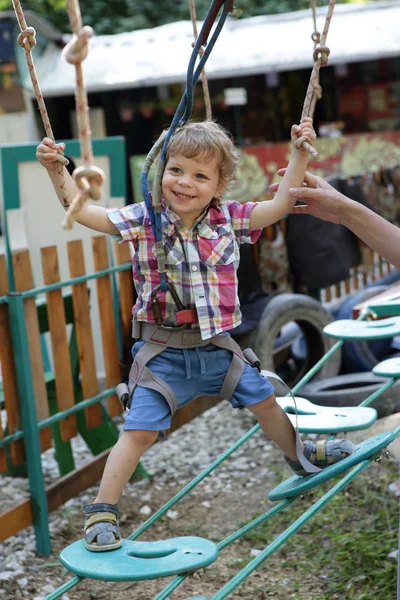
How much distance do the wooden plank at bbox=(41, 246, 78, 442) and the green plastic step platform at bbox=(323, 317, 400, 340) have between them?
1.22 meters

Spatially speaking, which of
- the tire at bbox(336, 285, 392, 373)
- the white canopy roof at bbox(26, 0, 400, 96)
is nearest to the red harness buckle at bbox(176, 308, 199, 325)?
the tire at bbox(336, 285, 392, 373)

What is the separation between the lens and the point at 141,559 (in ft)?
7.00

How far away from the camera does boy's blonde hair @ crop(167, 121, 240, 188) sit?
219cm

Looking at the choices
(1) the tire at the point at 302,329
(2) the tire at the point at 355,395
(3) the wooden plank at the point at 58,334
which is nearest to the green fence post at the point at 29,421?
(3) the wooden plank at the point at 58,334

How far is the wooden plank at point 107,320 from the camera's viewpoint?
13.4 ft

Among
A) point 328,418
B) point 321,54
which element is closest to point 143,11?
point 328,418

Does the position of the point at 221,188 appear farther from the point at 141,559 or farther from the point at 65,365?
the point at 65,365

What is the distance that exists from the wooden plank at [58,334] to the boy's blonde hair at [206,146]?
165 centimetres

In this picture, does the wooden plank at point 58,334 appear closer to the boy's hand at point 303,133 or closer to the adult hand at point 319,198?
the adult hand at point 319,198

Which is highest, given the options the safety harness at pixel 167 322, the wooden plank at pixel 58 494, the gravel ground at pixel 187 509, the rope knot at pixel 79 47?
the rope knot at pixel 79 47

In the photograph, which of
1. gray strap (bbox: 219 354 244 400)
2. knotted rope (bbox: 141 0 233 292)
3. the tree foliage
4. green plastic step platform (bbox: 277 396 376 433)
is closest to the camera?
knotted rope (bbox: 141 0 233 292)

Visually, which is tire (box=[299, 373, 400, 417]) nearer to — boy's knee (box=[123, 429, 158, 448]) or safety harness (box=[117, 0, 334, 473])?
safety harness (box=[117, 0, 334, 473])

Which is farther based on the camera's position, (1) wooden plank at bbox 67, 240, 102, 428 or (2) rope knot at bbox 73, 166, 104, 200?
(1) wooden plank at bbox 67, 240, 102, 428

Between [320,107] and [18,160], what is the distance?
10.9 metres
